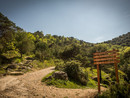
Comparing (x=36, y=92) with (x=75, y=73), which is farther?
(x=75, y=73)

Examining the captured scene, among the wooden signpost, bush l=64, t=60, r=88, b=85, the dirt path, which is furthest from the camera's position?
bush l=64, t=60, r=88, b=85

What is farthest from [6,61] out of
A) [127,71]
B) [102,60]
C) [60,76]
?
[127,71]

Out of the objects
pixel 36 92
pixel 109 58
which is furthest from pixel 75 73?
pixel 109 58

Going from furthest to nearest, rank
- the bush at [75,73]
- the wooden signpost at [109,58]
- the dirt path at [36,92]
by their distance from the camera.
→ the bush at [75,73]
the dirt path at [36,92]
the wooden signpost at [109,58]

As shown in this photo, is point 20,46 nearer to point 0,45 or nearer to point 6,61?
point 6,61

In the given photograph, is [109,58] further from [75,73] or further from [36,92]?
[75,73]

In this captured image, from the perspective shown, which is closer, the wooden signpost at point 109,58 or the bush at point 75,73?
the wooden signpost at point 109,58

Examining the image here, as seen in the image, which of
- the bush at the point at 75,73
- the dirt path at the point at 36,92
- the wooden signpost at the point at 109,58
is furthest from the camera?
the bush at the point at 75,73

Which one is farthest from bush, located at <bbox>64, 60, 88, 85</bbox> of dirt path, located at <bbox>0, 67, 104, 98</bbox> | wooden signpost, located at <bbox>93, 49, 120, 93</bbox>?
wooden signpost, located at <bbox>93, 49, 120, 93</bbox>

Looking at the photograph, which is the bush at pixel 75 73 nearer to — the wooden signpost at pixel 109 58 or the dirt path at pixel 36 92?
the dirt path at pixel 36 92

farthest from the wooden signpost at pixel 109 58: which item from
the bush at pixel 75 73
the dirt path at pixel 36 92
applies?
the bush at pixel 75 73

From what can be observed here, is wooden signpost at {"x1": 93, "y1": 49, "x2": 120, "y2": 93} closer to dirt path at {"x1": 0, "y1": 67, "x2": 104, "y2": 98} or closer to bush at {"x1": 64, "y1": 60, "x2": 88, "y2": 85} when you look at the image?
dirt path at {"x1": 0, "y1": 67, "x2": 104, "y2": 98}

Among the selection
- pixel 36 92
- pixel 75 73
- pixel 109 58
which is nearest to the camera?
pixel 109 58

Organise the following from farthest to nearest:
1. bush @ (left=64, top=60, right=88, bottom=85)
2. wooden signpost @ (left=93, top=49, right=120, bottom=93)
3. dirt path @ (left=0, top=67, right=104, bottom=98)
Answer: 1. bush @ (left=64, top=60, right=88, bottom=85)
2. dirt path @ (left=0, top=67, right=104, bottom=98)
3. wooden signpost @ (left=93, top=49, right=120, bottom=93)
